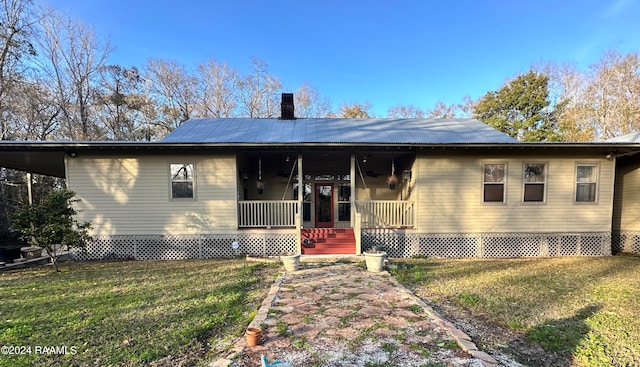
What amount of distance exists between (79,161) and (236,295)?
7.08m

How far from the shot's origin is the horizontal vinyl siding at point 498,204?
8.37m

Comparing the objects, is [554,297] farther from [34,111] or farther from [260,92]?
[34,111]

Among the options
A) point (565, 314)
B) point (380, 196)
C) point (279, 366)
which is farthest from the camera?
point (380, 196)

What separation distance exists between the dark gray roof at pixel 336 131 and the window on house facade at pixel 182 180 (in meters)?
0.81

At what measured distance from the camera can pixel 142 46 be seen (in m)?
22.3

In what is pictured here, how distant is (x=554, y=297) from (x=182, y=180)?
9.38 metres

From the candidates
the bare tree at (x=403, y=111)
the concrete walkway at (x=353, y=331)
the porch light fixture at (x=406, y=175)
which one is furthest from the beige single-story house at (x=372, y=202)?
the bare tree at (x=403, y=111)

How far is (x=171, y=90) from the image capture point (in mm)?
24594

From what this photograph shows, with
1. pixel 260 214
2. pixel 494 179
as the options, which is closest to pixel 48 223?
pixel 260 214

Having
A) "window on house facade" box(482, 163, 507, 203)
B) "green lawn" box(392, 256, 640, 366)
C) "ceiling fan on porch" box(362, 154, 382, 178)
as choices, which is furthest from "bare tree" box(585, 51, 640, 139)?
"ceiling fan on porch" box(362, 154, 382, 178)

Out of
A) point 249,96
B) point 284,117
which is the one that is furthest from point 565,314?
point 249,96

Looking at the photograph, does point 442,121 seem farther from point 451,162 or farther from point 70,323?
point 70,323

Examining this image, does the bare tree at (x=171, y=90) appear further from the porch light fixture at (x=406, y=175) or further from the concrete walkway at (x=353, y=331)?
the concrete walkway at (x=353, y=331)
